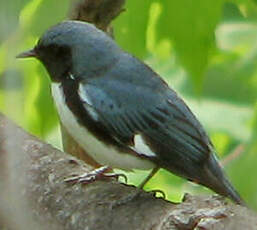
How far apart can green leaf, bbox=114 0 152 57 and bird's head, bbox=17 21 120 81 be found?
0.07 metres

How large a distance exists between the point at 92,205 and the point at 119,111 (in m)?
0.26

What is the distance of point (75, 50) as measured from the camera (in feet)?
5.60

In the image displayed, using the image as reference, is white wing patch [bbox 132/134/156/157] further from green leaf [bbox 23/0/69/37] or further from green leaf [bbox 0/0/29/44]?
green leaf [bbox 0/0/29/44]

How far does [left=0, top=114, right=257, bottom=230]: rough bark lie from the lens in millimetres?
1066

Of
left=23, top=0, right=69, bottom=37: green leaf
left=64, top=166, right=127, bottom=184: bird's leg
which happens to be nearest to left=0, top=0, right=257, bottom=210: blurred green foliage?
left=23, top=0, right=69, bottom=37: green leaf

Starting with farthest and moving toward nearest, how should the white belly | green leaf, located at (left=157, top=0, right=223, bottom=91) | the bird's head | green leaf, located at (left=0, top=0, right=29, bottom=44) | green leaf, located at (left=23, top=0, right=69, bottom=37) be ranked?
the bird's head, the white belly, green leaf, located at (left=157, top=0, right=223, bottom=91), green leaf, located at (left=23, top=0, right=69, bottom=37), green leaf, located at (left=0, top=0, right=29, bottom=44)

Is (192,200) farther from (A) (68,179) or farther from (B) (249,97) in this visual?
(B) (249,97)

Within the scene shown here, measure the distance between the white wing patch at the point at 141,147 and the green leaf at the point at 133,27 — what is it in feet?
0.55

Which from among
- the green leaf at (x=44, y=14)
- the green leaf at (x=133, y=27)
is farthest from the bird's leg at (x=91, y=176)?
the green leaf at (x=44, y=14)

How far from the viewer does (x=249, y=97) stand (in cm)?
259

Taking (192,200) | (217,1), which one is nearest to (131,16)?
(217,1)

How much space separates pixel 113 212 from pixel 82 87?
1.15 ft

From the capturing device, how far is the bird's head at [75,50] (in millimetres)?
1678

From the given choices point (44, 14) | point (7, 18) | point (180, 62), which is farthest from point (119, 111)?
point (7, 18)
